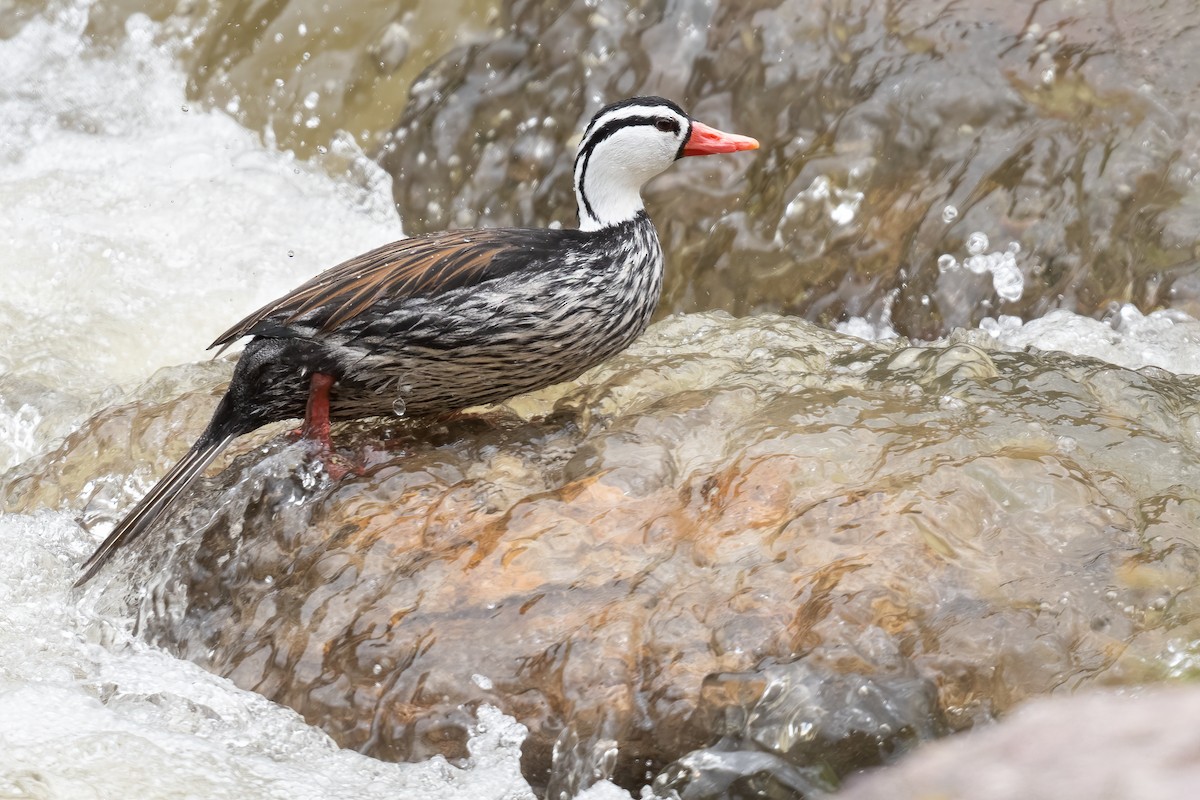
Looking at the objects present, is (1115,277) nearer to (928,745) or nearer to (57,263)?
(928,745)

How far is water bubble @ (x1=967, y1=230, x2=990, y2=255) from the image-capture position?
17.8 ft

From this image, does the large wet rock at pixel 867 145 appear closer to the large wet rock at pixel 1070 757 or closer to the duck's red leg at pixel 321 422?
the duck's red leg at pixel 321 422

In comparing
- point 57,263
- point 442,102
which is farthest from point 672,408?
point 57,263

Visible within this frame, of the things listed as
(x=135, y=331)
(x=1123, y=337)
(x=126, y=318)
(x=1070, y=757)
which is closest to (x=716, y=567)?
(x=1070, y=757)

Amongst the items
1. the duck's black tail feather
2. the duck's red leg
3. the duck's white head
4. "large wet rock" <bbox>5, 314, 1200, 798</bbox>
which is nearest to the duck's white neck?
the duck's white head

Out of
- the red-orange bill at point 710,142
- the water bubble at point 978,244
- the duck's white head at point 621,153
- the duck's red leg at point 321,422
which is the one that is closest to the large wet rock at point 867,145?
the water bubble at point 978,244

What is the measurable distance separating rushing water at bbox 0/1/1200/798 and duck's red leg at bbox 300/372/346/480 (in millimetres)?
743

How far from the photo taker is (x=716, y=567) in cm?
342

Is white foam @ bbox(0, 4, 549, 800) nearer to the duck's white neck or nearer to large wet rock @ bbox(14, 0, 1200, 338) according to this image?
large wet rock @ bbox(14, 0, 1200, 338)

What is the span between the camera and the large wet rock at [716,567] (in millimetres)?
3076

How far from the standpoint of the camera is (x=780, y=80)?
5996 millimetres

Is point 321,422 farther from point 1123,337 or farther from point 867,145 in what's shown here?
point 1123,337

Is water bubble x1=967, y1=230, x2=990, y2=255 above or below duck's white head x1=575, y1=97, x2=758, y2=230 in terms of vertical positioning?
below

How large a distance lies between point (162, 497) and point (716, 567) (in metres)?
1.73
